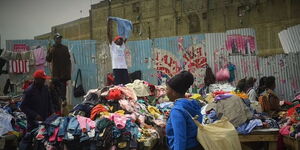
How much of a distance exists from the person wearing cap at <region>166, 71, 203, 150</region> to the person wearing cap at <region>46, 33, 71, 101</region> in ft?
24.9

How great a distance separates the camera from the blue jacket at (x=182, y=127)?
3250 millimetres

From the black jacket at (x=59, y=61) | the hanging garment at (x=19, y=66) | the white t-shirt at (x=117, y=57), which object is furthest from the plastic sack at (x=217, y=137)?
the hanging garment at (x=19, y=66)

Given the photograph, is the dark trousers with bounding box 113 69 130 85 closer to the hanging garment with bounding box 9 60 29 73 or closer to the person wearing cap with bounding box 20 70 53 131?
the person wearing cap with bounding box 20 70 53 131

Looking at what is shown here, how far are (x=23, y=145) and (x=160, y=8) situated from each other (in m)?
22.7

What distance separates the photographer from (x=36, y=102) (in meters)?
7.56

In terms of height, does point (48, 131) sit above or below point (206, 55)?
below

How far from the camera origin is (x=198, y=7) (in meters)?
26.0

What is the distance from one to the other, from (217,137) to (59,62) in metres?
8.22

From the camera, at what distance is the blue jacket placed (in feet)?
10.7

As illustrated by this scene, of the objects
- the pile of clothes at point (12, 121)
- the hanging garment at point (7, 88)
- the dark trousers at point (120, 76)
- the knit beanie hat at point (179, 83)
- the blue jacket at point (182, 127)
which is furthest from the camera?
the hanging garment at point (7, 88)

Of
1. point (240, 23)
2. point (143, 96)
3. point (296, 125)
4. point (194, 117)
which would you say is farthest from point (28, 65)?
point (240, 23)

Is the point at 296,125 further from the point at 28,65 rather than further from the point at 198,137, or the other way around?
the point at 28,65

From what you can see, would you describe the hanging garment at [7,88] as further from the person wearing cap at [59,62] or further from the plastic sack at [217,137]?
the plastic sack at [217,137]

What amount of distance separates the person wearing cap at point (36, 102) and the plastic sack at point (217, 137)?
4.77 m
